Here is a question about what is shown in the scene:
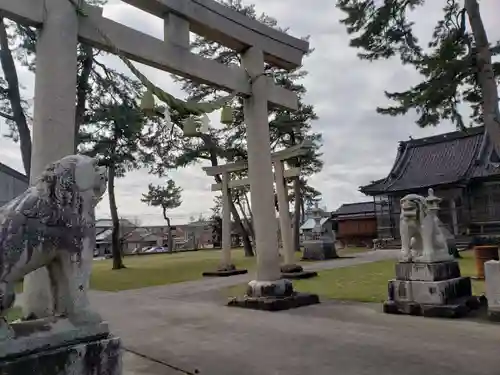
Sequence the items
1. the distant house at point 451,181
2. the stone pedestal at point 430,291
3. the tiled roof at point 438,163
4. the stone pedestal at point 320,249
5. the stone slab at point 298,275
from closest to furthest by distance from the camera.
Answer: the stone pedestal at point 430,291, the stone slab at point 298,275, the stone pedestal at point 320,249, the distant house at point 451,181, the tiled roof at point 438,163

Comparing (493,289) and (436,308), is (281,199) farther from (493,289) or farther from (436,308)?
(493,289)

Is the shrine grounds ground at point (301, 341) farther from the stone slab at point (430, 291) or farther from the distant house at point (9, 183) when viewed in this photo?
the distant house at point (9, 183)

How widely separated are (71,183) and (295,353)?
8.77 ft

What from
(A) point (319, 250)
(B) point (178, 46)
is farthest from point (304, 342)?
(A) point (319, 250)

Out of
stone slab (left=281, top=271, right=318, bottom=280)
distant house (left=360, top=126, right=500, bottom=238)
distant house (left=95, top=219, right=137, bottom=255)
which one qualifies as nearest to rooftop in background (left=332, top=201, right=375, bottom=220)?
distant house (left=360, top=126, right=500, bottom=238)

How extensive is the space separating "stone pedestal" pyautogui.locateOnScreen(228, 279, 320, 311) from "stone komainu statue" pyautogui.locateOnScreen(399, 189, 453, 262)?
1789mm

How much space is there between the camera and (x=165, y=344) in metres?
4.55

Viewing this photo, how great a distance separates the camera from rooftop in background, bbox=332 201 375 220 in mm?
28308

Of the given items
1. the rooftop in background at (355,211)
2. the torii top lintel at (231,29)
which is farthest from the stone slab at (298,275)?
the rooftop in background at (355,211)

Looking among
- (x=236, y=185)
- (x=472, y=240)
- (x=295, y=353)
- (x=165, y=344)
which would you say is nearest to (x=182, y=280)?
(x=236, y=185)

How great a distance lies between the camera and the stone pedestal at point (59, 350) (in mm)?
2191

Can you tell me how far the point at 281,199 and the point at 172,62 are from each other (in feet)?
22.6

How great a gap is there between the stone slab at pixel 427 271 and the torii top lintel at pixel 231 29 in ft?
13.4

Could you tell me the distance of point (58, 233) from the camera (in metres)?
2.46
